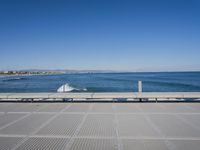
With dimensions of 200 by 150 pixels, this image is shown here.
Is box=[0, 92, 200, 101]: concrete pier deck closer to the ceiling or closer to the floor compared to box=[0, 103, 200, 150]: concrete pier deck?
closer to the ceiling

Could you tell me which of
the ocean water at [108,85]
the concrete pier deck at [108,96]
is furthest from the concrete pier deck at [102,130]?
the ocean water at [108,85]

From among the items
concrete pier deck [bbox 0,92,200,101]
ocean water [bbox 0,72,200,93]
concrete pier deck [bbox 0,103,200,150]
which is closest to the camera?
concrete pier deck [bbox 0,103,200,150]

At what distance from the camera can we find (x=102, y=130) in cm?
340

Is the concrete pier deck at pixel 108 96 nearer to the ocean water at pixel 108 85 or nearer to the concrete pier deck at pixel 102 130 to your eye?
the concrete pier deck at pixel 102 130

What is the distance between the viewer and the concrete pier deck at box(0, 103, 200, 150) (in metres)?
2.69

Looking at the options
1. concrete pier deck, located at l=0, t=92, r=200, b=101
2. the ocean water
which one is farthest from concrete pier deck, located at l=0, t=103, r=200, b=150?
the ocean water

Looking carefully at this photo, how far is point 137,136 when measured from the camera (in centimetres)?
304

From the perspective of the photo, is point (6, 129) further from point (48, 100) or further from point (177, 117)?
point (177, 117)

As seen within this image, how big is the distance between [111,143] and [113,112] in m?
2.16

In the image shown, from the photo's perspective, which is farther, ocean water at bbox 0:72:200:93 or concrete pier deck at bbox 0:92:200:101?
ocean water at bbox 0:72:200:93

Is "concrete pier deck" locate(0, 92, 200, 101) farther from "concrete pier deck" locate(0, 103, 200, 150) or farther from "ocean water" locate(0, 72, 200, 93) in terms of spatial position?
"ocean water" locate(0, 72, 200, 93)

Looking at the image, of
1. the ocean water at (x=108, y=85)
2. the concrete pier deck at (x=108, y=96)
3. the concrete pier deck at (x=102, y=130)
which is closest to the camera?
the concrete pier deck at (x=102, y=130)

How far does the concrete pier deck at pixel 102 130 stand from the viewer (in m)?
2.69

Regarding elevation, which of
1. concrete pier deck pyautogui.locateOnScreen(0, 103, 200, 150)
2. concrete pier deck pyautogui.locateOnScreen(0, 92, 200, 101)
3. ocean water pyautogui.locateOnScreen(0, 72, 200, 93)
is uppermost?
concrete pier deck pyautogui.locateOnScreen(0, 92, 200, 101)
